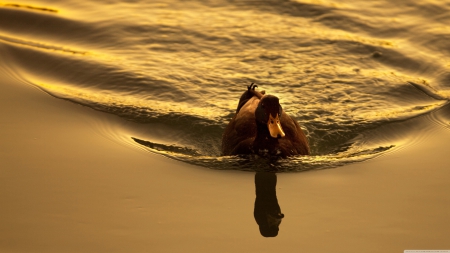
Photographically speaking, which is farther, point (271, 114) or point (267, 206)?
point (271, 114)

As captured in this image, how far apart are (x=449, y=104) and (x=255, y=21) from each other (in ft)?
13.4

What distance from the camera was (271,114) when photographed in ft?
32.8

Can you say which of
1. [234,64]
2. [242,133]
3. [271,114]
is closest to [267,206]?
[271,114]

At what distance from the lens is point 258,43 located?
14.2 m

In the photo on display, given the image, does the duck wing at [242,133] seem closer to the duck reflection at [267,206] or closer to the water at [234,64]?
the water at [234,64]

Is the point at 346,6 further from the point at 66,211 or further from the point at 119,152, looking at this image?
the point at 66,211

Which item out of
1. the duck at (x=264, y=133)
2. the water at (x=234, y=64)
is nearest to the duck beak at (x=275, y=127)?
the duck at (x=264, y=133)

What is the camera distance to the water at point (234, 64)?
11547 mm

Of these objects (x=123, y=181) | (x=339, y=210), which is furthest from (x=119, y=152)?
(x=339, y=210)

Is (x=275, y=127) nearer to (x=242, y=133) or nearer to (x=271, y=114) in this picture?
(x=271, y=114)

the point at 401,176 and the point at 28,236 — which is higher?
the point at 401,176

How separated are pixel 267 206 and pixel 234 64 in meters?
4.51

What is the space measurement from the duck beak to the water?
→ 1.41ft

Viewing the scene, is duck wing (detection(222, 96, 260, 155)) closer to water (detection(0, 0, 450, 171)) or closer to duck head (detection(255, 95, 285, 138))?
water (detection(0, 0, 450, 171))
